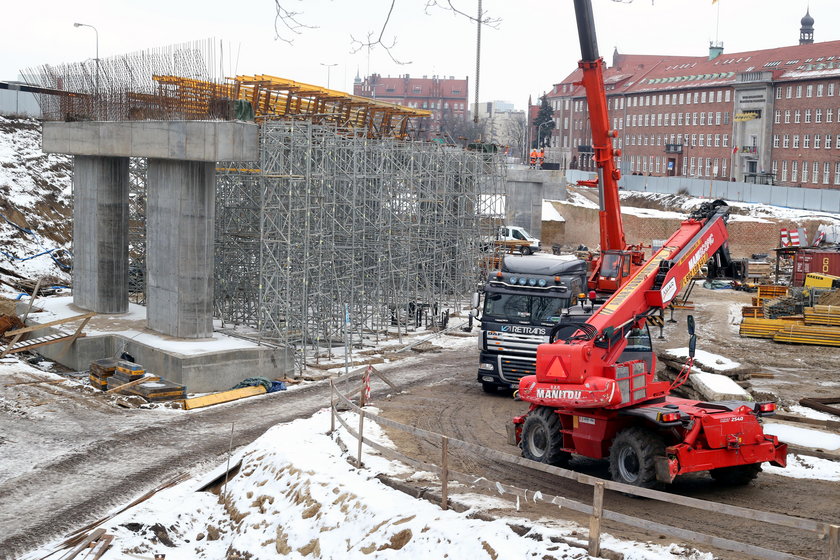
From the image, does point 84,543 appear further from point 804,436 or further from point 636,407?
point 804,436

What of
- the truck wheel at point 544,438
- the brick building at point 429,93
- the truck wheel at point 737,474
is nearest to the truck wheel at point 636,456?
the truck wheel at point 544,438

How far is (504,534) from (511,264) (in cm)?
1165

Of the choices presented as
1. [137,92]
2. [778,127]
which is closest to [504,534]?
[137,92]

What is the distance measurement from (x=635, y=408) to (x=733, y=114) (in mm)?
79468

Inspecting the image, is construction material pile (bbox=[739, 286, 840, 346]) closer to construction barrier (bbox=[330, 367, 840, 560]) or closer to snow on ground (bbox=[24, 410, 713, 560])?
snow on ground (bbox=[24, 410, 713, 560])

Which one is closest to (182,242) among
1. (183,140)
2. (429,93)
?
(183,140)

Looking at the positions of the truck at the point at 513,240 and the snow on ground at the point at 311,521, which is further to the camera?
the truck at the point at 513,240

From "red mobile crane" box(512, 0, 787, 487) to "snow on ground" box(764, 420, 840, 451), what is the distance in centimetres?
310

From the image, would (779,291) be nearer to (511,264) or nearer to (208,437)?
(511,264)

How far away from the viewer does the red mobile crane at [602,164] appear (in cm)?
2183

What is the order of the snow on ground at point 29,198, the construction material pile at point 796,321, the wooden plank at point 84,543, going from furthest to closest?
1. the snow on ground at point 29,198
2. the construction material pile at point 796,321
3. the wooden plank at point 84,543

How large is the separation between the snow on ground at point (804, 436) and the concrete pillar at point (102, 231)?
21.0 metres

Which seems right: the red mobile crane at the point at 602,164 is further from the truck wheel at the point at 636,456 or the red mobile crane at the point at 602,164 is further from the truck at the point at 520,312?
the truck wheel at the point at 636,456

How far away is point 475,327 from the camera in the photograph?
116ft
